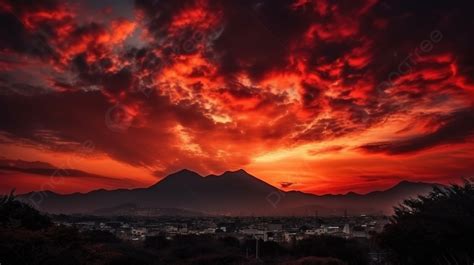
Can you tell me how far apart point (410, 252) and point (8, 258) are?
20311mm

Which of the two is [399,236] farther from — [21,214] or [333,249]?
[333,249]

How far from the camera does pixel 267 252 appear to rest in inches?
2121

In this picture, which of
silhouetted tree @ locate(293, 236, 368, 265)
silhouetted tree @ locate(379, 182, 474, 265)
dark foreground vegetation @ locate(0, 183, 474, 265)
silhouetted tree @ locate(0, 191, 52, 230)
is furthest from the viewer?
silhouetted tree @ locate(293, 236, 368, 265)

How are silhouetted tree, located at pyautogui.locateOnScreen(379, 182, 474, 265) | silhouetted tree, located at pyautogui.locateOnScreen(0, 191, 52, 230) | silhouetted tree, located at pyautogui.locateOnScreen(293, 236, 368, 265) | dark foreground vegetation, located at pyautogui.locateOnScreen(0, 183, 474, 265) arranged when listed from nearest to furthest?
dark foreground vegetation, located at pyautogui.locateOnScreen(0, 183, 474, 265)
silhouetted tree, located at pyautogui.locateOnScreen(379, 182, 474, 265)
silhouetted tree, located at pyautogui.locateOnScreen(0, 191, 52, 230)
silhouetted tree, located at pyautogui.locateOnScreen(293, 236, 368, 265)

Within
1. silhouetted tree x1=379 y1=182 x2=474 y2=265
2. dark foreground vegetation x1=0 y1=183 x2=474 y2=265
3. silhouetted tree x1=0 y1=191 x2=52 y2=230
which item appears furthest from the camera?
silhouetted tree x1=0 y1=191 x2=52 y2=230

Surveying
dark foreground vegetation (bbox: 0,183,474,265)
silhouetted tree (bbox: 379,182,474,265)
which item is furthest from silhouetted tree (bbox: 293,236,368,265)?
silhouetted tree (bbox: 379,182,474,265)

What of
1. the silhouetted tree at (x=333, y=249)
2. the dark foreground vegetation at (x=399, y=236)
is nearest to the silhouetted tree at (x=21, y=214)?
the dark foreground vegetation at (x=399, y=236)

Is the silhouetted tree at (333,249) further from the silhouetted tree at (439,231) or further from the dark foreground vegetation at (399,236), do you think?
the silhouetted tree at (439,231)

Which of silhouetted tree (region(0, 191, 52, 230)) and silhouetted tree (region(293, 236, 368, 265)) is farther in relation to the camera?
silhouetted tree (region(293, 236, 368, 265))

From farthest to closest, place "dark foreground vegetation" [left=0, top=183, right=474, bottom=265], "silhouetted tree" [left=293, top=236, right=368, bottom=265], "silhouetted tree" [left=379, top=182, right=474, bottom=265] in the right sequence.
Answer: "silhouetted tree" [left=293, top=236, right=368, bottom=265] → "silhouetted tree" [left=379, top=182, right=474, bottom=265] → "dark foreground vegetation" [left=0, top=183, right=474, bottom=265]

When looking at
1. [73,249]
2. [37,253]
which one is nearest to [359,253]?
[73,249]

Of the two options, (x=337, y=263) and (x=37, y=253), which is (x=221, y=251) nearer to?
(x=337, y=263)

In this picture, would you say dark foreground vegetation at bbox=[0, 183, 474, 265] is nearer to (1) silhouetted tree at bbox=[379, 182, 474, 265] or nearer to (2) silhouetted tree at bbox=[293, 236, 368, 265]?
(1) silhouetted tree at bbox=[379, 182, 474, 265]

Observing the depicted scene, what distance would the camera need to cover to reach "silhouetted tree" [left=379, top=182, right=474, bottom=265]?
20484 millimetres
